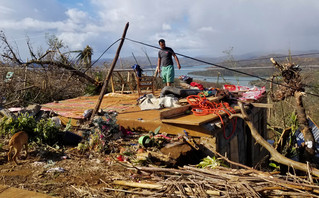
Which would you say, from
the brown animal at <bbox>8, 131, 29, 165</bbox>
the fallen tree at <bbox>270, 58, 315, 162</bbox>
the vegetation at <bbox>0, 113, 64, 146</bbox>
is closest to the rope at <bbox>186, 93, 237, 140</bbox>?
the fallen tree at <bbox>270, 58, 315, 162</bbox>

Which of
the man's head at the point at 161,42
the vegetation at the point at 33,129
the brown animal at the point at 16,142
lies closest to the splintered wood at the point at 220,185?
the brown animal at the point at 16,142

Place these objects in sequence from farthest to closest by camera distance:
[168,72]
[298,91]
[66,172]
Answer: [168,72], [298,91], [66,172]

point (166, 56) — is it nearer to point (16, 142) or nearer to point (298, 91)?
point (298, 91)

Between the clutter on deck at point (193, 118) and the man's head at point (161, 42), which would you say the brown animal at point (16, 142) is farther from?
the man's head at point (161, 42)

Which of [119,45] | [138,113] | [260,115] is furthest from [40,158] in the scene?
[260,115]

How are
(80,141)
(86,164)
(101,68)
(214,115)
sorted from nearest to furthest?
(86,164) → (80,141) → (214,115) → (101,68)

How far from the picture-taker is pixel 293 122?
5621mm

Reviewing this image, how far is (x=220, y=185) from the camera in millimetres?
2627

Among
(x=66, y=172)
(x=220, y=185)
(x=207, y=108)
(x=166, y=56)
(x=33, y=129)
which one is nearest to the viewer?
(x=220, y=185)

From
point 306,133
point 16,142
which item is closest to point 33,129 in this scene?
point 16,142

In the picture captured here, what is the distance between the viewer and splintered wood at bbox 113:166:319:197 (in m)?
2.45

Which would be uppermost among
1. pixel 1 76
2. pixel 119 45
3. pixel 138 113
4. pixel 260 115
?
pixel 119 45

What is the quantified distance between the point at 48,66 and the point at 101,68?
8.30 feet

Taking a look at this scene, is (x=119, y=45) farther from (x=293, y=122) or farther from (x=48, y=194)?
(x=293, y=122)
